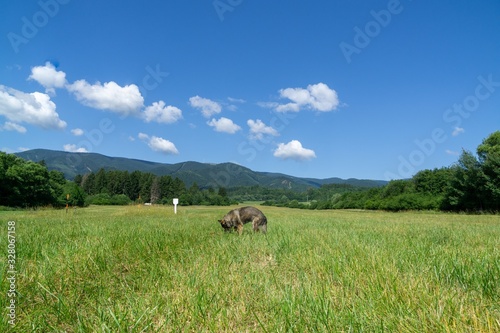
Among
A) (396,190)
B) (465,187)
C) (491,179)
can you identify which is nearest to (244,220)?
(491,179)

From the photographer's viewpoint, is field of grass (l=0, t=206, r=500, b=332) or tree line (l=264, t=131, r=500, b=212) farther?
tree line (l=264, t=131, r=500, b=212)

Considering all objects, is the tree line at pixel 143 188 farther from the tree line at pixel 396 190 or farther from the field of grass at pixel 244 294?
the field of grass at pixel 244 294

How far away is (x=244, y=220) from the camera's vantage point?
442 inches

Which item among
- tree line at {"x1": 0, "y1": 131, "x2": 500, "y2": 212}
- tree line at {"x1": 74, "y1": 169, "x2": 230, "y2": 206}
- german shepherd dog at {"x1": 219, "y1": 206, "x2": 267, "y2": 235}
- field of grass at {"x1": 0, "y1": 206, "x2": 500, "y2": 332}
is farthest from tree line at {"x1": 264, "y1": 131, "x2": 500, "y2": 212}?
tree line at {"x1": 74, "y1": 169, "x2": 230, "y2": 206}

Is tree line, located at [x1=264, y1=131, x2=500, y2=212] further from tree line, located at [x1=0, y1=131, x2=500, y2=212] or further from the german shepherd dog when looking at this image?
the german shepherd dog

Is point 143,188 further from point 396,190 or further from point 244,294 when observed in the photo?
point 244,294

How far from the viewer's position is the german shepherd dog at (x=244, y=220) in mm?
11086

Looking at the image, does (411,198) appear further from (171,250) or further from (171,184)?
(171,184)

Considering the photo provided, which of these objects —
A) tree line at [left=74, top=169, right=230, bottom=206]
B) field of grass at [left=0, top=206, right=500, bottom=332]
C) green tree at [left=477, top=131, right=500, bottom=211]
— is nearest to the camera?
field of grass at [left=0, top=206, right=500, bottom=332]

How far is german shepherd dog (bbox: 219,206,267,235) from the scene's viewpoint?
436 inches

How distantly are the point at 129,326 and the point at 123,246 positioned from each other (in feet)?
12.4

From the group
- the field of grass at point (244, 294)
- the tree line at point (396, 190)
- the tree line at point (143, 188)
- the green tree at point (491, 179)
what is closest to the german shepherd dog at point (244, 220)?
the field of grass at point (244, 294)

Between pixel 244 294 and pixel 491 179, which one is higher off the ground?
pixel 491 179

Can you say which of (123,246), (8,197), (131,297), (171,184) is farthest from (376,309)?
(171,184)
